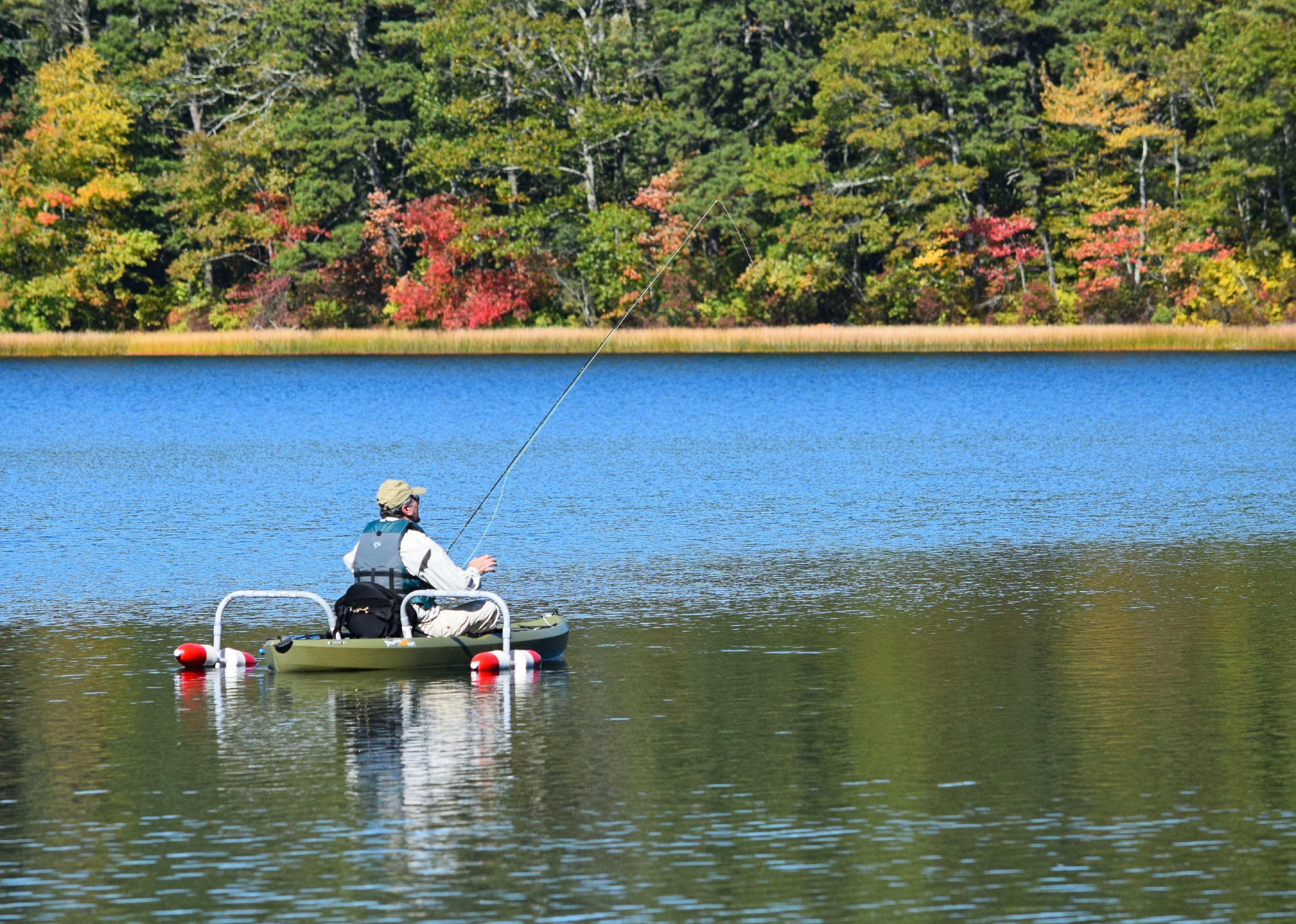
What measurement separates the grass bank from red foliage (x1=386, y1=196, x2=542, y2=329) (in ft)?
3.59

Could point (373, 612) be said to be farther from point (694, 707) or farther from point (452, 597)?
point (694, 707)

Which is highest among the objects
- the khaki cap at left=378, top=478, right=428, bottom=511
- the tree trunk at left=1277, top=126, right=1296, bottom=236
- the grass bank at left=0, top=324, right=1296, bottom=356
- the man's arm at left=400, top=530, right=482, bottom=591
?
the tree trunk at left=1277, top=126, right=1296, bottom=236

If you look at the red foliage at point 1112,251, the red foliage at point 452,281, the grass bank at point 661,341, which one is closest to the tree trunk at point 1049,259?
the red foliage at point 1112,251

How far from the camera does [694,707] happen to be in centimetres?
1209

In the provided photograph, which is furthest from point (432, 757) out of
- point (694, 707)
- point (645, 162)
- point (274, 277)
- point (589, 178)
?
point (274, 277)

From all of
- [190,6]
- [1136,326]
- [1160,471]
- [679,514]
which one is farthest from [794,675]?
[190,6]

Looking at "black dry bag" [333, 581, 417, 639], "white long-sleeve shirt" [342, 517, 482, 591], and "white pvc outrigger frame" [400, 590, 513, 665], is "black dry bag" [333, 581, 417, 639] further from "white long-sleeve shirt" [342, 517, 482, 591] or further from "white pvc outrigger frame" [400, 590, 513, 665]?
"white long-sleeve shirt" [342, 517, 482, 591]

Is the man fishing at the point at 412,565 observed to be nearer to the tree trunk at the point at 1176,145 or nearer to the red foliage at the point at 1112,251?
the red foliage at the point at 1112,251

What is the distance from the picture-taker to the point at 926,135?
69625mm

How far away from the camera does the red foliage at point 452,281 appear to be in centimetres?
7344

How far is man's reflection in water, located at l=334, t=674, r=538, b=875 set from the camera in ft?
30.5

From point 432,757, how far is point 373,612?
104 inches

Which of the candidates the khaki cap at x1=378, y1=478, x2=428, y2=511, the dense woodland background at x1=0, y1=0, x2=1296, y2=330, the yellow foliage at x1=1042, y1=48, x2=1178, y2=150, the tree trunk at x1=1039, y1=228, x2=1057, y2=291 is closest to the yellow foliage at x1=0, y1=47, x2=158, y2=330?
the dense woodland background at x1=0, y1=0, x2=1296, y2=330

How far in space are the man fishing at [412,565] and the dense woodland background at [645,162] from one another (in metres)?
55.0
